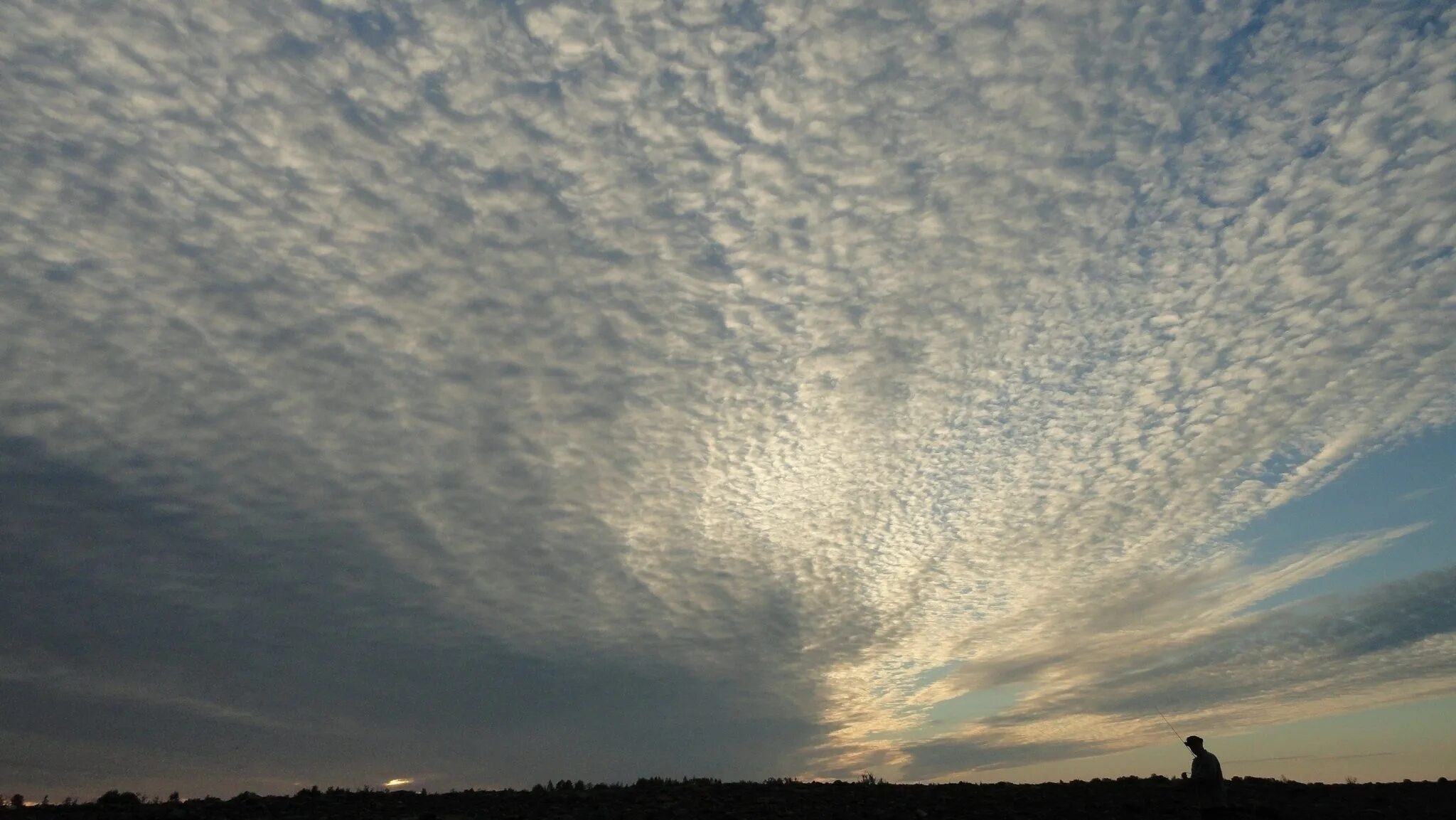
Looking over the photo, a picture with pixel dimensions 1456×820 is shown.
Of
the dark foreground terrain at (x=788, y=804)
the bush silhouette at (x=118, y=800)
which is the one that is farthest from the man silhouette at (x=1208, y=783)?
the bush silhouette at (x=118, y=800)

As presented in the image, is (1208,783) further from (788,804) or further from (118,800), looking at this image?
(118,800)

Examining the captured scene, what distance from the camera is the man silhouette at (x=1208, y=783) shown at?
75.2 feet

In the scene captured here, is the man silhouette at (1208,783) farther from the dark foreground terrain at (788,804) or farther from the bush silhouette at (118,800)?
the bush silhouette at (118,800)

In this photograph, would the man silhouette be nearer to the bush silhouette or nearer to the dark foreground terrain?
the dark foreground terrain

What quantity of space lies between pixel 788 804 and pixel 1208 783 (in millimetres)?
11748

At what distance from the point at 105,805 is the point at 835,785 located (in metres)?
21.9

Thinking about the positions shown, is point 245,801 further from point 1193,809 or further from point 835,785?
point 1193,809

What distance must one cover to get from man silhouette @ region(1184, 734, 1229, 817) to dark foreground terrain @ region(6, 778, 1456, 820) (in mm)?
363

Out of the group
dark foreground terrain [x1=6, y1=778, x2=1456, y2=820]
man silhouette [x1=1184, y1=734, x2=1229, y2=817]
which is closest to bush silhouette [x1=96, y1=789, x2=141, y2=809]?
dark foreground terrain [x1=6, y1=778, x2=1456, y2=820]

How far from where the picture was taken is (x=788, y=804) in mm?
24828

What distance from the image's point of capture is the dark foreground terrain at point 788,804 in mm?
22500

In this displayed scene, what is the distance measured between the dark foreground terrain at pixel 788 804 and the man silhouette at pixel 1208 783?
36cm

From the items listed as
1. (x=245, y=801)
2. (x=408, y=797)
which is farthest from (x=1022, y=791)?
(x=245, y=801)

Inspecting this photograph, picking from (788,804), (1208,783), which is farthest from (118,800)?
(1208,783)
